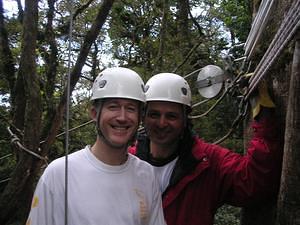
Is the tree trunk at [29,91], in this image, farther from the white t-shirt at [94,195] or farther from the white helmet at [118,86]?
the white t-shirt at [94,195]

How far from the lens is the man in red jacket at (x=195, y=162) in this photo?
5.77 ft

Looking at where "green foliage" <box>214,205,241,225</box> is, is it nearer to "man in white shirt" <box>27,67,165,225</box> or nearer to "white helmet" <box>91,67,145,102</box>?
"man in white shirt" <box>27,67,165,225</box>

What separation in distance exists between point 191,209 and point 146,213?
48 cm

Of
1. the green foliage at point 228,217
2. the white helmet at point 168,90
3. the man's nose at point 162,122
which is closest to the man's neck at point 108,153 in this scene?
the man's nose at point 162,122

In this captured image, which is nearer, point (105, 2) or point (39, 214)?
point (39, 214)

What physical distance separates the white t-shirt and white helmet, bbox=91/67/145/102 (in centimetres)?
25

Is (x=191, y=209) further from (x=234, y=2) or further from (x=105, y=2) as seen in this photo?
(x=234, y=2)

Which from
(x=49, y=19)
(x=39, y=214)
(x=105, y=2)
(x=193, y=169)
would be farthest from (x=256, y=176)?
(x=49, y=19)

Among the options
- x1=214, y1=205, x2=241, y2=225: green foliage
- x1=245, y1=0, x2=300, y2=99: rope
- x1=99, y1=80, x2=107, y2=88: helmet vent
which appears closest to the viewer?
x1=245, y1=0, x2=300, y2=99: rope

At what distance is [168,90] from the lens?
213cm

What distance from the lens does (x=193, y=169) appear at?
6.58 feet

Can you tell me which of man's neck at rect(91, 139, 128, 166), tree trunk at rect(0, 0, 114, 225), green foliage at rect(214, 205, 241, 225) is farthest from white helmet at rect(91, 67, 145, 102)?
green foliage at rect(214, 205, 241, 225)

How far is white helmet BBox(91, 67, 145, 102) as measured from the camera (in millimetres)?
1616

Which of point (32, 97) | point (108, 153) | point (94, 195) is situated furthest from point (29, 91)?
point (94, 195)
